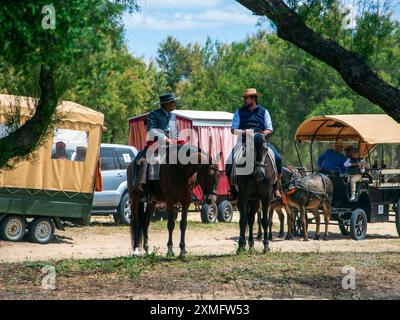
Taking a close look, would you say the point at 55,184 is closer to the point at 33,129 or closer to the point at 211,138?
the point at 211,138

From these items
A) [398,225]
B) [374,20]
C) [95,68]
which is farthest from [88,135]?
[95,68]

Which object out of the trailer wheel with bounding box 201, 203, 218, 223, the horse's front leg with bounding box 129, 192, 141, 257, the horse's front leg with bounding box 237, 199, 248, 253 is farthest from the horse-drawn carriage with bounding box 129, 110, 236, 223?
the horse's front leg with bounding box 237, 199, 248, 253

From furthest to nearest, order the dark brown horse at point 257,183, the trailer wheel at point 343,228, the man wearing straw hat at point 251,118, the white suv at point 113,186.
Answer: the white suv at point 113,186 → the trailer wheel at point 343,228 → the man wearing straw hat at point 251,118 → the dark brown horse at point 257,183

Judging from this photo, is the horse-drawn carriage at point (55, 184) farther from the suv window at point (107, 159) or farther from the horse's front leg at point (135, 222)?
the horse's front leg at point (135, 222)

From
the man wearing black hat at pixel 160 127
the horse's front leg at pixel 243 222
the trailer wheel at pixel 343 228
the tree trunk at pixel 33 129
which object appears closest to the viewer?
the tree trunk at pixel 33 129

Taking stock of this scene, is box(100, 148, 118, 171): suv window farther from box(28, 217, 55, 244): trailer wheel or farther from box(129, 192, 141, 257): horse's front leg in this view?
box(129, 192, 141, 257): horse's front leg

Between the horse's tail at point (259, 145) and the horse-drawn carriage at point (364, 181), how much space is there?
22.4ft

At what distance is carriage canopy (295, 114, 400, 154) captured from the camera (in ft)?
70.1

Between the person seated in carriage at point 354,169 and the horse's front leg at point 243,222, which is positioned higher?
the person seated in carriage at point 354,169

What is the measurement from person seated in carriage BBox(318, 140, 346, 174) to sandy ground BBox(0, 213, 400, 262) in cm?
169

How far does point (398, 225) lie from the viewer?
22328 mm

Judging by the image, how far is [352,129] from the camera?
854 inches

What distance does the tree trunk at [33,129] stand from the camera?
1161cm

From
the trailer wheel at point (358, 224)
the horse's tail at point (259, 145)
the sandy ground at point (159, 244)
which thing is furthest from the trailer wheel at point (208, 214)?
the horse's tail at point (259, 145)
